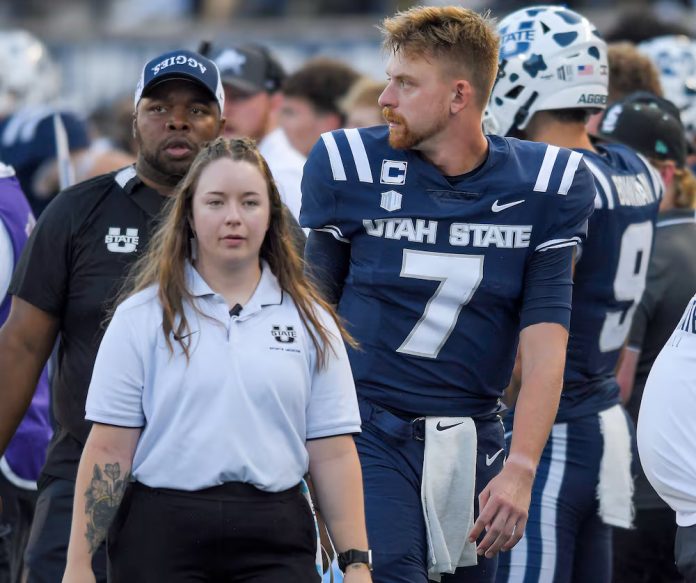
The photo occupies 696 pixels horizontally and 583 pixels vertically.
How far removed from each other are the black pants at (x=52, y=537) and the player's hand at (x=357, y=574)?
56.0 inches

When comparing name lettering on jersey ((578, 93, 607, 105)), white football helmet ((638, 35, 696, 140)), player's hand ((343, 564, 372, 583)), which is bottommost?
player's hand ((343, 564, 372, 583))

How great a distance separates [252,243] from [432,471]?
3.11ft

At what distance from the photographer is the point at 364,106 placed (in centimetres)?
866

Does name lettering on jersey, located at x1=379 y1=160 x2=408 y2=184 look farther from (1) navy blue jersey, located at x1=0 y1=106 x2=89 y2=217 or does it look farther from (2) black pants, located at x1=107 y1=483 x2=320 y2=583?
(1) navy blue jersey, located at x1=0 y1=106 x2=89 y2=217

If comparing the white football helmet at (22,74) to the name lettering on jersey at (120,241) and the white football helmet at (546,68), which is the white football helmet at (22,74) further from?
the name lettering on jersey at (120,241)

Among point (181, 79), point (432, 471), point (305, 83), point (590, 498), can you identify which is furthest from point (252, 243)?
point (305, 83)

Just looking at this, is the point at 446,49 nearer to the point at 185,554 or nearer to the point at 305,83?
the point at 185,554

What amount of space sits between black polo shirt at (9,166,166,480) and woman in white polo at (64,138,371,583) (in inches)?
36.8

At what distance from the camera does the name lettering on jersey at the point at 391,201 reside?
4680 millimetres

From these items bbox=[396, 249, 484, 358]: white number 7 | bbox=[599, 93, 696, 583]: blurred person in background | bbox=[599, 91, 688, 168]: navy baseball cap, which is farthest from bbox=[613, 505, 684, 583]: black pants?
bbox=[396, 249, 484, 358]: white number 7

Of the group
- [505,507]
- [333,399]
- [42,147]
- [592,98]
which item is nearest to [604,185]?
[592,98]

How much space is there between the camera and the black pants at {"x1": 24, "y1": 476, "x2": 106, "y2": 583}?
5258 millimetres

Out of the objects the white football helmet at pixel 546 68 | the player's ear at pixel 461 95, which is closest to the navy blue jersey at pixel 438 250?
the player's ear at pixel 461 95

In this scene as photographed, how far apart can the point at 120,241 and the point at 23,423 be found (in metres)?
1.19
